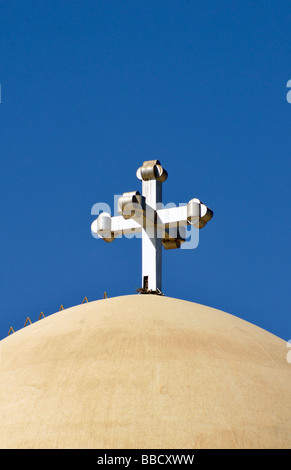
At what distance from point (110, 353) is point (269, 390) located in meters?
1.89

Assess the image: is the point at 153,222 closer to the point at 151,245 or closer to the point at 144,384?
the point at 151,245

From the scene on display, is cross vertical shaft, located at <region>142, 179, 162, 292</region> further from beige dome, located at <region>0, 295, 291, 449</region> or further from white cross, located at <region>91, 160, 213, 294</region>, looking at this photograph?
beige dome, located at <region>0, 295, 291, 449</region>

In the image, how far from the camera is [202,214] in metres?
12.8

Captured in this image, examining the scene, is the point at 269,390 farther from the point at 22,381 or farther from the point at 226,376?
the point at 22,381

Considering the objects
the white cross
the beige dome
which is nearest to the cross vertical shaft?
the white cross

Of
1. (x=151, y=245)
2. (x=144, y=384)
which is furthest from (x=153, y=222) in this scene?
(x=144, y=384)

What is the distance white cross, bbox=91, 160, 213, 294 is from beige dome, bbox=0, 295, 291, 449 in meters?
3.18

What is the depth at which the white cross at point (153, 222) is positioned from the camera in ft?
42.2

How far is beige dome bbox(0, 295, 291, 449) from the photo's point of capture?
7508mm

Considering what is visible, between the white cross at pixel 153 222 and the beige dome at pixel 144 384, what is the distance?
318 centimetres

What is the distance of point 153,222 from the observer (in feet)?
43.1

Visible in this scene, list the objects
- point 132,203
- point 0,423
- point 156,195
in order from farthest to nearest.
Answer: point 156,195 < point 132,203 < point 0,423
